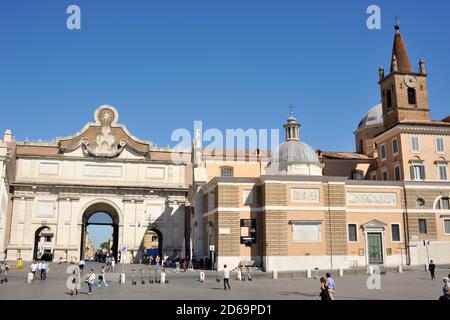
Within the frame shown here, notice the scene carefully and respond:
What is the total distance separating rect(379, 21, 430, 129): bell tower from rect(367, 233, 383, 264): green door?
40.3 feet

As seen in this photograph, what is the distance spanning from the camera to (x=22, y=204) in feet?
198

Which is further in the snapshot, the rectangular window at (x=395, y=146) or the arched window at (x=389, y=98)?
the arched window at (x=389, y=98)

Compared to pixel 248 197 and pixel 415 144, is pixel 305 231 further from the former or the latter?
pixel 415 144

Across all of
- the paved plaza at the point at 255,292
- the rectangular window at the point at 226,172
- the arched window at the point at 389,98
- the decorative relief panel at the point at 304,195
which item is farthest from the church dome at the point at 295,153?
the paved plaza at the point at 255,292

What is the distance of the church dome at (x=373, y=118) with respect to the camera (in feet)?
221

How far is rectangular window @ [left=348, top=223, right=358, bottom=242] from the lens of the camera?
4594 cm

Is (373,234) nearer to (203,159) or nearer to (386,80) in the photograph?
(386,80)

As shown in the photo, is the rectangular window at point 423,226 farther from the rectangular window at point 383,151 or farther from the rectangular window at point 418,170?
the rectangular window at point 383,151

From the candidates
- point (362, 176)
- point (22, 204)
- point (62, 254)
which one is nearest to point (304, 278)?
point (362, 176)

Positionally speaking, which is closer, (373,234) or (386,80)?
(373,234)

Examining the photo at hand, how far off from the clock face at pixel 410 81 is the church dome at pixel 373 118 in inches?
576

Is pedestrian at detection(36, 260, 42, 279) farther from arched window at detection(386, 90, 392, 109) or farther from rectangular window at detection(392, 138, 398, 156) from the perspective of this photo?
arched window at detection(386, 90, 392, 109)
